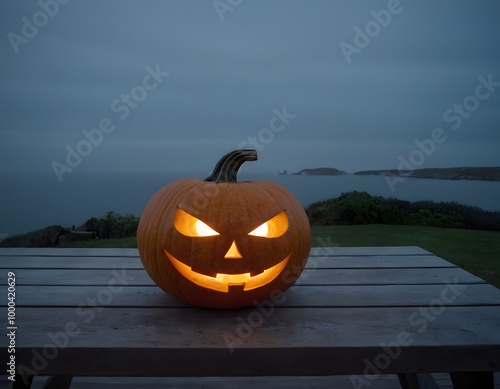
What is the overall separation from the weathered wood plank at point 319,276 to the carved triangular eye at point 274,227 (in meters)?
0.34

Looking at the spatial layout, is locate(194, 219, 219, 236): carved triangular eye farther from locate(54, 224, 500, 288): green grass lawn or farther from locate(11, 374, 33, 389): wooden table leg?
locate(54, 224, 500, 288): green grass lawn

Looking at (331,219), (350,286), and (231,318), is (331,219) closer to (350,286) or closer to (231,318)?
(350,286)

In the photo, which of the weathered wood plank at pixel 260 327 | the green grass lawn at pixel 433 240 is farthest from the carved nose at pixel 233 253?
the green grass lawn at pixel 433 240

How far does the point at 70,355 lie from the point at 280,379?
4.73 feet

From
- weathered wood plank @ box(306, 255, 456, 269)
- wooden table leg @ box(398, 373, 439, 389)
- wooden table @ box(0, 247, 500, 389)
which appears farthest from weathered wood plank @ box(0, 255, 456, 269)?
wooden table leg @ box(398, 373, 439, 389)

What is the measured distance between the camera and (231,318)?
4.06 ft

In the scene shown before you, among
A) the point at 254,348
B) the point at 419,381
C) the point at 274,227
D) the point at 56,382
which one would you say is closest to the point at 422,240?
the point at 419,381

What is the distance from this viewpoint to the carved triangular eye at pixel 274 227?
4.41 feet

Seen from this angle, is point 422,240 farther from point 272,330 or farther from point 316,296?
point 272,330

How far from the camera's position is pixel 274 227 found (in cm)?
137

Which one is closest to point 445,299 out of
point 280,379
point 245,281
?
point 245,281

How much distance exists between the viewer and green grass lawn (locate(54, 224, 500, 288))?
10.4ft

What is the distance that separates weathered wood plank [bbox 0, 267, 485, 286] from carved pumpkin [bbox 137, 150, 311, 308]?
0.97 ft

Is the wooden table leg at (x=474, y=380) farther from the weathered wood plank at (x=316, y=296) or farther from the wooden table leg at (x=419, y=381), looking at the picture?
the wooden table leg at (x=419, y=381)
